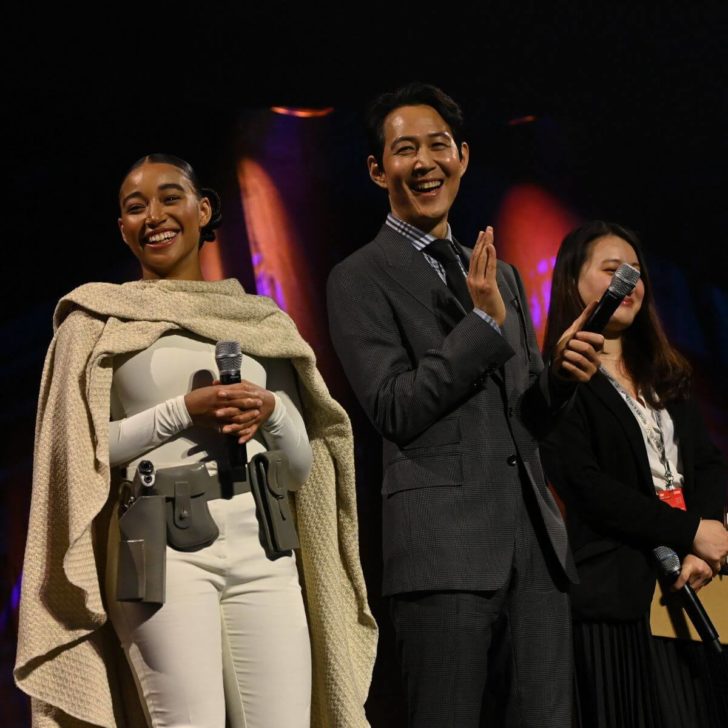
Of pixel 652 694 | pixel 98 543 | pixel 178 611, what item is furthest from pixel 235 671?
pixel 652 694

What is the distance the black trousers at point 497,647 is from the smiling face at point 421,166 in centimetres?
64

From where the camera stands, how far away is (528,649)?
1.84 metres

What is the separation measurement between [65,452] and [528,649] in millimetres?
891

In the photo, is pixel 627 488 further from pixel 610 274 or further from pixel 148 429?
pixel 148 429

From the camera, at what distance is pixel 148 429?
1.85 m

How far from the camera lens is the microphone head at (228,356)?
1.84 meters

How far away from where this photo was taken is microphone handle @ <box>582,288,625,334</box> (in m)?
1.91

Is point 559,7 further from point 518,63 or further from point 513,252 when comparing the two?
point 513,252

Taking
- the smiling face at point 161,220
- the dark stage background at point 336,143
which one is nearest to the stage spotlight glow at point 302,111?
the dark stage background at point 336,143

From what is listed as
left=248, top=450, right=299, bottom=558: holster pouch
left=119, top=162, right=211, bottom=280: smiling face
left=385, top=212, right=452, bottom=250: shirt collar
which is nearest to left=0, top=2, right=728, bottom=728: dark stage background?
left=119, top=162, right=211, bottom=280: smiling face

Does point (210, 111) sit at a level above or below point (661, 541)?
above

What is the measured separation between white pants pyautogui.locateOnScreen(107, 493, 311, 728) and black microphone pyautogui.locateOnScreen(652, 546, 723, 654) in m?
0.81

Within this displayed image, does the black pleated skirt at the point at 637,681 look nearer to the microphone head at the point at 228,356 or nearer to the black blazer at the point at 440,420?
the black blazer at the point at 440,420

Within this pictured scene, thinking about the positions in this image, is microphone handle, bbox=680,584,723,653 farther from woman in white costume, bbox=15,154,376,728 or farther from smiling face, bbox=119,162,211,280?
smiling face, bbox=119,162,211,280
